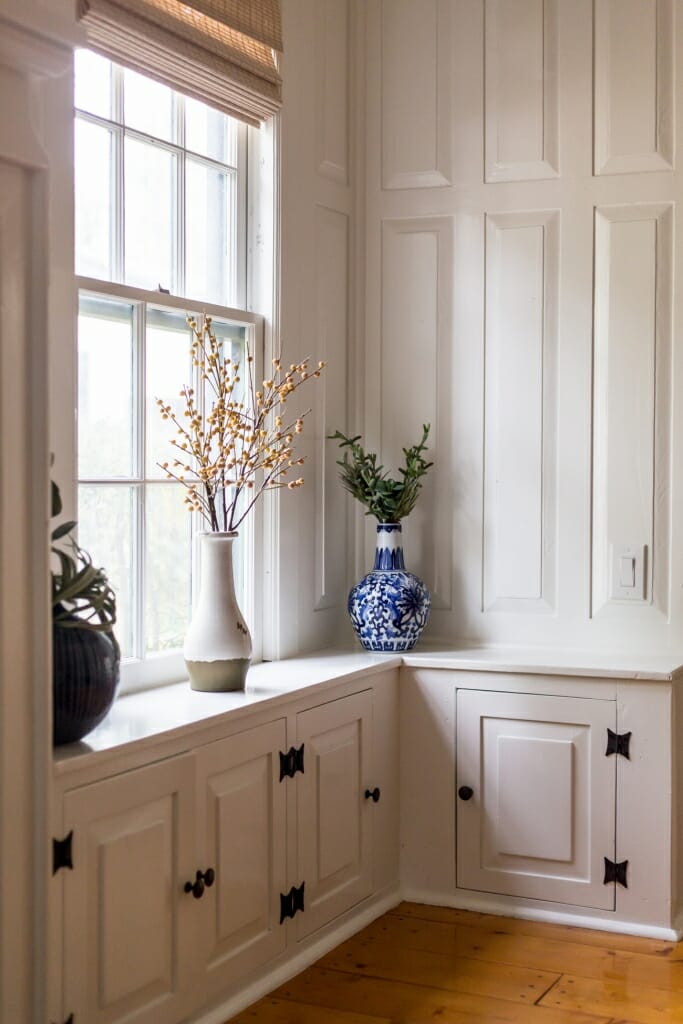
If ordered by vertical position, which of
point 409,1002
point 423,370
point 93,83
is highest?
point 93,83

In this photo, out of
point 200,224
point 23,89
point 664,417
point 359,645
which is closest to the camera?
point 23,89

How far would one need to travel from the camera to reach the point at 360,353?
4047 mm

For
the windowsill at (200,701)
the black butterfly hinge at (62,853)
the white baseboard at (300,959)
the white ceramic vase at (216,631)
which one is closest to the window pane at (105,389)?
the white ceramic vase at (216,631)

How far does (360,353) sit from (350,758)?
4.57ft

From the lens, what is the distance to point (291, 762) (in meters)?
3.07

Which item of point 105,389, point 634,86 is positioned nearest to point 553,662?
point 105,389

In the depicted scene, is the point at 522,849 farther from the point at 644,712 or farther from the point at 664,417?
the point at 664,417

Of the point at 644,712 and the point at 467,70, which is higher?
the point at 467,70

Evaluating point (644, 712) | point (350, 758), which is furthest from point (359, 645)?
point (644, 712)

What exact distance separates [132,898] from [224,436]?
1.26 metres

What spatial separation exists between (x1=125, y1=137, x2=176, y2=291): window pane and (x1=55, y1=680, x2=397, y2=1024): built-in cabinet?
1.18 metres

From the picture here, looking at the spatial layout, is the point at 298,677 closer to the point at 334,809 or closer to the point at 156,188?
the point at 334,809

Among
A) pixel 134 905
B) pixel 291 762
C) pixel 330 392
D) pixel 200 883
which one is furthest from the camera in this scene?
pixel 330 392

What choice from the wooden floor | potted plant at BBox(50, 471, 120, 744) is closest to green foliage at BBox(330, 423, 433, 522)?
the wooden floor
